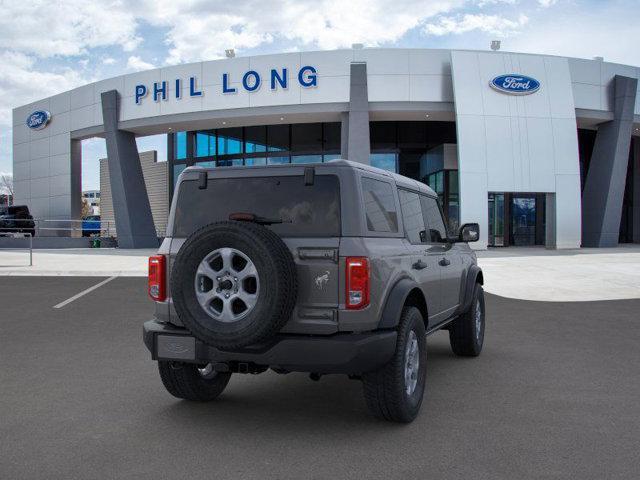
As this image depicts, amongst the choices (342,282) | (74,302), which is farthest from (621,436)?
(74,302)

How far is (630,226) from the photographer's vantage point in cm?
3981

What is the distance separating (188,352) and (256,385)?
1.53 metres

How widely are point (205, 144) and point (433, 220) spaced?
108 feet

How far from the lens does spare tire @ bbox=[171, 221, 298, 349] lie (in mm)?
3902

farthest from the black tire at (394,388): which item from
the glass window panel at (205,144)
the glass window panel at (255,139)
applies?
the glass window panel at (205,144)

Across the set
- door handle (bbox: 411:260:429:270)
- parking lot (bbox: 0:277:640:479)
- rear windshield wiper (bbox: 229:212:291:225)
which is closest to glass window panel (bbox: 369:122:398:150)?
parking lot (bbox: 0:277:640:479)

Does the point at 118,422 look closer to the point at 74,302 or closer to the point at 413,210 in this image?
the point at 413,210

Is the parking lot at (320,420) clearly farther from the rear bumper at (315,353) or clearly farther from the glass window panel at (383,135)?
the glass window panel at (383,135)

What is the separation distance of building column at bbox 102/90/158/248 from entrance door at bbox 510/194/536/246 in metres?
20.4

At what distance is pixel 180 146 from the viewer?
38.6m

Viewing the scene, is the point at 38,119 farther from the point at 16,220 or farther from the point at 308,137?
the point at 308,137

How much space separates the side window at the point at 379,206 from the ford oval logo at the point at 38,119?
3633cm

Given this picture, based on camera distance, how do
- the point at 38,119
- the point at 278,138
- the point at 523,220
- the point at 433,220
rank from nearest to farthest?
the point at 433,220 → the point at 523,220 → the point at 278,138 → the point at 38,119

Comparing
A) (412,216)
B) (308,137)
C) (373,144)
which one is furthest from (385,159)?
(412,216)
